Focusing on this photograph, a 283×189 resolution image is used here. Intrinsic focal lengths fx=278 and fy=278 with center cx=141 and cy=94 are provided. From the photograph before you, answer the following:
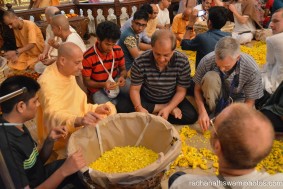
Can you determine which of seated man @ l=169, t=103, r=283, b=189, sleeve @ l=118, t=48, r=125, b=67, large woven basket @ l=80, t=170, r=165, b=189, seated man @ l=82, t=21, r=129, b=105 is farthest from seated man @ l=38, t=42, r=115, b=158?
seated man @ l=169, t=103, r=283, b=189

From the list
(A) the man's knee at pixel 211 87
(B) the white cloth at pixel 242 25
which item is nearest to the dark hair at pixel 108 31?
(A) the man's knee at pixel 211 87

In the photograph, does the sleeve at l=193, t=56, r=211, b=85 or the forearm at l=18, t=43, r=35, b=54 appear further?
the forearm at l=18, t=43, r=35, b=54

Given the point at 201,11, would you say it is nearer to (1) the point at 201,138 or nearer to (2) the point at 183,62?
(2) the point at 183,62

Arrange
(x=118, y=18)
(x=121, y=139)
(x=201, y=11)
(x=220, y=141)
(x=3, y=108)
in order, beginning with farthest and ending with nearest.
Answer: (x=118, y=18)
(x=201, y=11)
(x=121, y=139)
(x=3, y=108)
(x=220, y=141)

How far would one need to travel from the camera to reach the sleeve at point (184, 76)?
10.1 feet

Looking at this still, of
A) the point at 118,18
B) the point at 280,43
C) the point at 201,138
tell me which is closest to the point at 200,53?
the point at 280,43

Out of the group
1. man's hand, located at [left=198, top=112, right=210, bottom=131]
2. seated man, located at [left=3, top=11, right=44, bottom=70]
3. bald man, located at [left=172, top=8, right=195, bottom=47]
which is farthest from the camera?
bald man, located at [left=172, top=8, right=195, bottom=47]

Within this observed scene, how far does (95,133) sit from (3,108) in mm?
922

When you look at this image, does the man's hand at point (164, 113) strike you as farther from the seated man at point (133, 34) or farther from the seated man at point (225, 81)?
the seated man at point (133, 34)

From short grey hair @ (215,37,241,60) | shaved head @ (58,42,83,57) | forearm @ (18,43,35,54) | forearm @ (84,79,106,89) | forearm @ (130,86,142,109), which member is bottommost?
forearm @ (130,86,142,109)

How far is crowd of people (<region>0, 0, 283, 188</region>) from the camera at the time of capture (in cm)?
130

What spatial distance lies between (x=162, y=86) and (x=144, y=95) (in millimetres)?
298

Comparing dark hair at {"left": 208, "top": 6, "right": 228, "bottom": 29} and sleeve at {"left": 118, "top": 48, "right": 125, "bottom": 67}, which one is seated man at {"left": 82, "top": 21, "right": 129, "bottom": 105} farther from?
dark hair at {"left": 208, "top": 6, "right": 228, "bottom": 29}

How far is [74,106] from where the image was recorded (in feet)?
9.21
